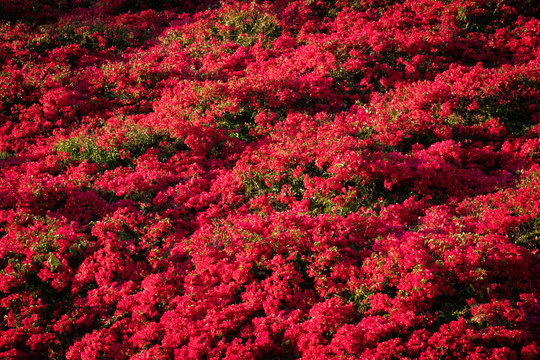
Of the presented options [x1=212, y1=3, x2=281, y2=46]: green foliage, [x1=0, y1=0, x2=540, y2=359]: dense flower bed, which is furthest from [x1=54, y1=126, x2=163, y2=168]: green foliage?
[x1=212, y1=3, x2=281, y2=46]: green foliage

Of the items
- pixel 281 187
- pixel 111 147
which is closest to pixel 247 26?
pixel 111 147

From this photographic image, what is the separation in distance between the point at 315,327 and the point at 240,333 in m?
1.39

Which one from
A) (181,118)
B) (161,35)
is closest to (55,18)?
(161,35)

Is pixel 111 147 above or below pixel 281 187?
above

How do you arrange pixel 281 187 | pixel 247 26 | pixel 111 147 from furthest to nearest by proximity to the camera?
pixel 247 26 < pixel 111 147 < pixel 281 187

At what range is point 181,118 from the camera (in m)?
14.6

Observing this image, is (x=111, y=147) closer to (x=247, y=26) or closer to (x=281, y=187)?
(x=281, y=187)

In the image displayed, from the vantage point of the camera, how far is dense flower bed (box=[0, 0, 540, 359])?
305 inches

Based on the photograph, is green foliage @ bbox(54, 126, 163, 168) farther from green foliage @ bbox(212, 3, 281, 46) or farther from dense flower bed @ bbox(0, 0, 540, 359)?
green foliage @ bbox(212, 3, 281, 46)

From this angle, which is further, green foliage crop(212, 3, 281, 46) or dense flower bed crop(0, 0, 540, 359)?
green foliage crop(212, 3, 281, 46)

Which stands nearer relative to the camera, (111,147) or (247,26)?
(111,147)

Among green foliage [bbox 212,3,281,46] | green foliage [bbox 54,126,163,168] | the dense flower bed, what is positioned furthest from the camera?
green foliage [bbox 212,3,281,46]

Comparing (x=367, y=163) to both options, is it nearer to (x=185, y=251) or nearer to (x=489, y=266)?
(x=489, y=266)

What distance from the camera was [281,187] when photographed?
11.8 metres
